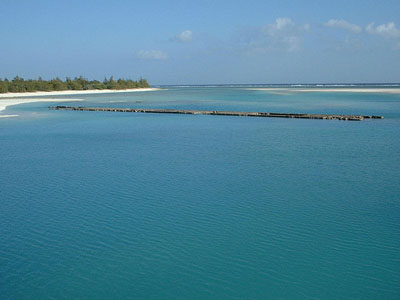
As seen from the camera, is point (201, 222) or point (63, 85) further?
point (63, 85)

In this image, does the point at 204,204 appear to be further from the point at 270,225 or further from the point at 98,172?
the point at 98,172

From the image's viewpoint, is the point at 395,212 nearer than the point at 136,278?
No

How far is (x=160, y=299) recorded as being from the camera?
25.7 ft

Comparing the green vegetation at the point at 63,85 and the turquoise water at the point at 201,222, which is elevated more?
the green vegetation at the point at 63,85

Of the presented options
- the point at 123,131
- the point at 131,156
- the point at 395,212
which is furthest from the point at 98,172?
the point at 123,131

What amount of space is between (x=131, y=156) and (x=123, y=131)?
1142cm

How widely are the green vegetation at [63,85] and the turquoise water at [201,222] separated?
85702mm

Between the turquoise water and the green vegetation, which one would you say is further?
the green vegetation

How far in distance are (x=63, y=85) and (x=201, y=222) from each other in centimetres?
11903

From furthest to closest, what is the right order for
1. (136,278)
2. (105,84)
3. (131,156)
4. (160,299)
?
(105,84), (131,156), (136,278), (160,299)

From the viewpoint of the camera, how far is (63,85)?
12150 cm

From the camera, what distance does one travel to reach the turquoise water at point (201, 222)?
8367 millimetres

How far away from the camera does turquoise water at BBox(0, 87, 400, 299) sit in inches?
329

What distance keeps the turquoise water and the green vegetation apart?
85.7m
